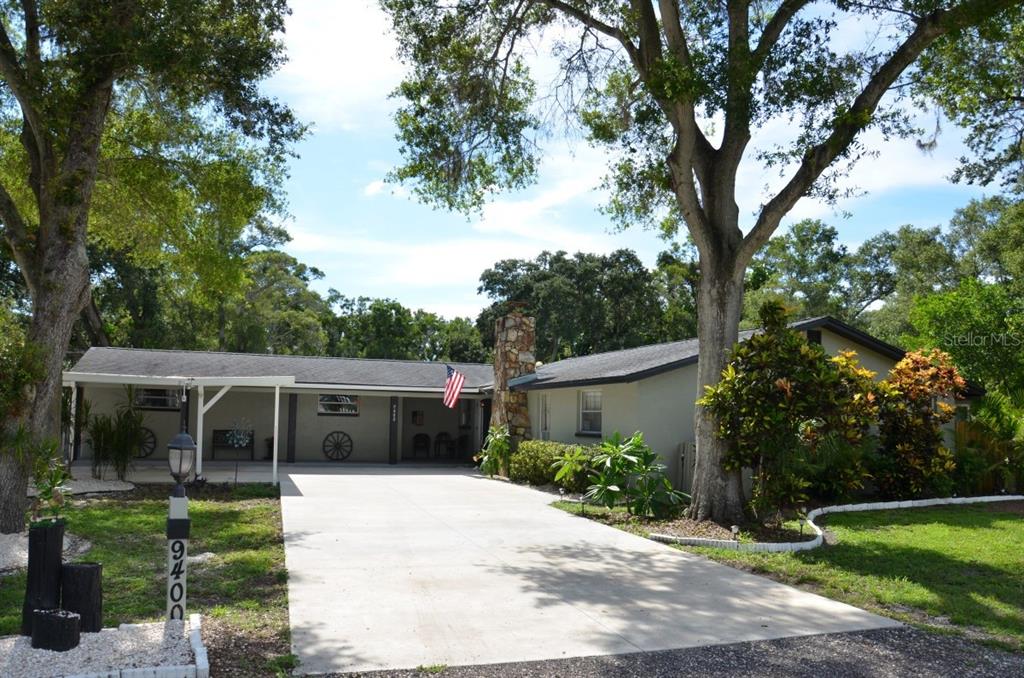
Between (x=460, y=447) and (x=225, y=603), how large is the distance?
667 inches

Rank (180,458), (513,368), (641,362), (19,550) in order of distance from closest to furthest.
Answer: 1. (180,458)
2. (19,550)
3. (641,362)
4. (513,368)

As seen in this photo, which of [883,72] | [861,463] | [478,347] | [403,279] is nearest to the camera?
[883,72]

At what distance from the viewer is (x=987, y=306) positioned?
20438 millimetres

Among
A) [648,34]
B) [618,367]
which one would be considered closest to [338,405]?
[618,367]

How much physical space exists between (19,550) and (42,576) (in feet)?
14.5

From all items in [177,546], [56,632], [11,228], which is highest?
[11,228]

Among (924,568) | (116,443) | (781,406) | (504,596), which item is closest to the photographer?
(504,596)

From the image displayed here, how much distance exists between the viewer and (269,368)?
69.0 feet

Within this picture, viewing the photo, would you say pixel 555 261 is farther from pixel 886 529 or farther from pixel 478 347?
pixel 886 529

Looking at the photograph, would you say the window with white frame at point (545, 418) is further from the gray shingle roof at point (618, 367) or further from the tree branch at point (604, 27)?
the tree branch at point (604, 27)

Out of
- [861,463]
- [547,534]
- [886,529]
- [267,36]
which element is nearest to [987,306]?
[861,463]

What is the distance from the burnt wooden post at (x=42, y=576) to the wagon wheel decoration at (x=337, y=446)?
16.9 meters

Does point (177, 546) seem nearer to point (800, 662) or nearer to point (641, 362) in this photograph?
point (800, 662)

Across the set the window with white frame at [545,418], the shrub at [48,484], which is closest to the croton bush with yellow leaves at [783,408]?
the window with white frame at [545,418]
